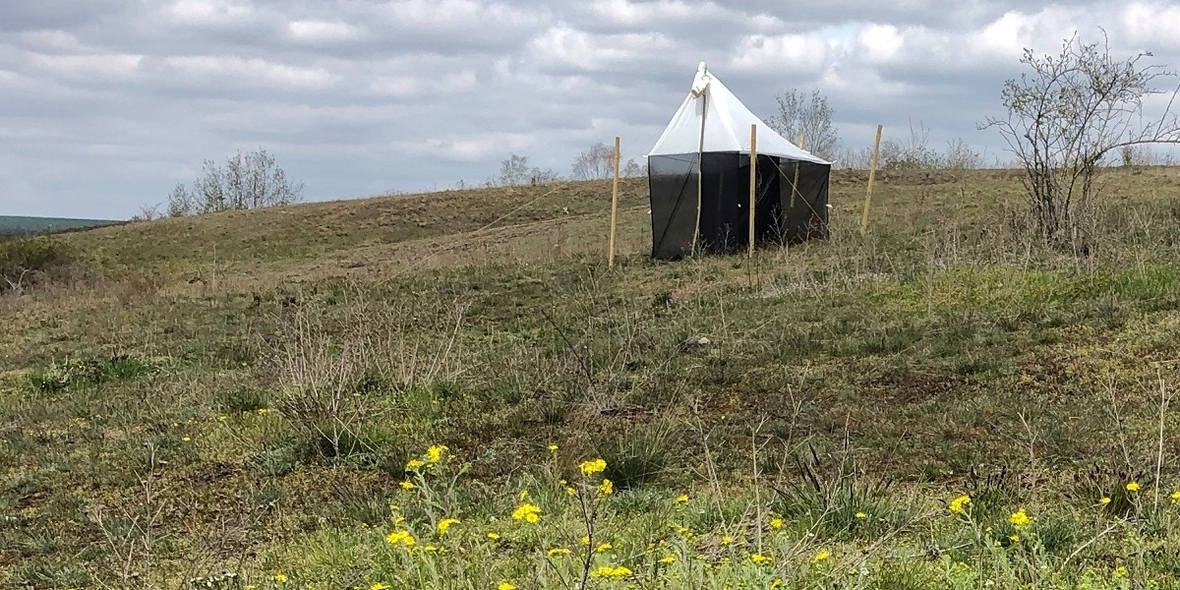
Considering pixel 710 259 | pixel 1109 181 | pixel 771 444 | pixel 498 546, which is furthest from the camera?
pixel 1109 181

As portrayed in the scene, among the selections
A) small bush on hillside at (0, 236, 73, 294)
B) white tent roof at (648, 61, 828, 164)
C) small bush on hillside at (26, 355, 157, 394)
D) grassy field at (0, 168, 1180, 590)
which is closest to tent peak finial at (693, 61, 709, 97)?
white tent roof at (648, 61, 828, 164)

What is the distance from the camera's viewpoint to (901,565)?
8.81 ft

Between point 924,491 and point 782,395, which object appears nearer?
point 924,491

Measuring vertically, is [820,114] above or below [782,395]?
above

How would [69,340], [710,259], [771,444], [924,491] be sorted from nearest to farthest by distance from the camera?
1. [924,491]
2. [771,444]
3. [69,340]
4. [710,259]

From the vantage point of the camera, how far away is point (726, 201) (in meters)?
14.4

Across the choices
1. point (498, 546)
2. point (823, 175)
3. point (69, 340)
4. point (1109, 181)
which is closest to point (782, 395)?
point (498, 546)

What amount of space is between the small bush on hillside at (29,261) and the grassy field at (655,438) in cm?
1226

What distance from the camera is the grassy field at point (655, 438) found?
2.95 meters

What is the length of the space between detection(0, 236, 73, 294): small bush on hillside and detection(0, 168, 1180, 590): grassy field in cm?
1226

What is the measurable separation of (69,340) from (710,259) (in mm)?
8102

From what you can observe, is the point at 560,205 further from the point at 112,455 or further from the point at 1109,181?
the point at 112,455

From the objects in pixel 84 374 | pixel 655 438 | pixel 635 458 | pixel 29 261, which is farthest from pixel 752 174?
pixel 29 261

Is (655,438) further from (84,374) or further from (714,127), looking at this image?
(714,127)
